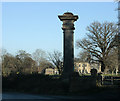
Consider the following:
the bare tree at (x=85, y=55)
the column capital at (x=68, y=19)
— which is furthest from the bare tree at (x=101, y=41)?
the column capital at (x=68, y=19)

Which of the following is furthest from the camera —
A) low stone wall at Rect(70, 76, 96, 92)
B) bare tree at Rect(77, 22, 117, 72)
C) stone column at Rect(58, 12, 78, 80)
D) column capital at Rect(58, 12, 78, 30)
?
bare tree at Rect(77, 22, 117, 72)

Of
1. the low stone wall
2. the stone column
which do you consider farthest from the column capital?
the low stone wall

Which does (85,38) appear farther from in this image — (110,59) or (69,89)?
(69,89)

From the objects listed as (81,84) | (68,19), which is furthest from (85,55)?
(81,84)

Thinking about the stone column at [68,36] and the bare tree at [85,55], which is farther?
the bare tree at [85,55]

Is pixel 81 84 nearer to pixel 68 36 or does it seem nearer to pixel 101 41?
pixel 68 36

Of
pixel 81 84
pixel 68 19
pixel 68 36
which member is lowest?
pixel 81 84

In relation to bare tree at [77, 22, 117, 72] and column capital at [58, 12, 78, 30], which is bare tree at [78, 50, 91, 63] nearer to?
bare tree at [77, 22, 117, 72]

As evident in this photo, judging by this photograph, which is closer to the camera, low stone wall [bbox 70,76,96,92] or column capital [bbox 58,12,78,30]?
low stone wall [bbox 70,76,96,92]

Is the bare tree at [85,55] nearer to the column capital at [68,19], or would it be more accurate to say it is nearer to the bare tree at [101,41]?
the bare tree at [101,41]

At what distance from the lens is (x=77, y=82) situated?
56.3 feet

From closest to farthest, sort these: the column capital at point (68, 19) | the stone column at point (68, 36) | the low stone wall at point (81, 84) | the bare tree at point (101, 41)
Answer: the low stone wall at point (81, 84)
the stone column at point (68, 36)
the column capital at point (68, 19)
the bare tree at point (101, 41)

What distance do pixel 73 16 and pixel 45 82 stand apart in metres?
6.43

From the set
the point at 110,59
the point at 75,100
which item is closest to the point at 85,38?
the point at 110,59
